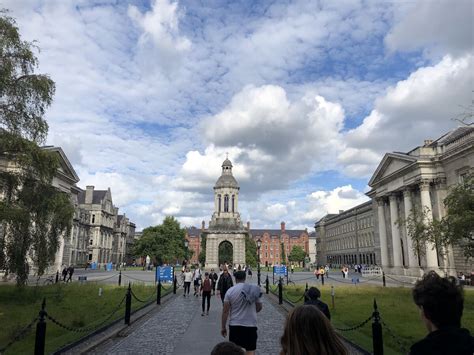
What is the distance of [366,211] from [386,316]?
76736 millimetres

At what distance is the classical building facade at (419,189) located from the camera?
36250 millimetres

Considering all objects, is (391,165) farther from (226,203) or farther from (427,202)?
(226,203)

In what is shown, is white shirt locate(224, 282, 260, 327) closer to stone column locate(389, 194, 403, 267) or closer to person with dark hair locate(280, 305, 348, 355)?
person with dark hair locate(280, 305, 348, 355)

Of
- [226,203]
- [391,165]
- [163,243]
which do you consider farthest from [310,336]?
[163,243]

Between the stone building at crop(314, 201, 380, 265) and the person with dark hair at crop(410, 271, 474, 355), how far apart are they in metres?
72.2

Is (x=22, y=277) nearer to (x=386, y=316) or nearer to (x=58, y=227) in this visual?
(x=58, y=227)

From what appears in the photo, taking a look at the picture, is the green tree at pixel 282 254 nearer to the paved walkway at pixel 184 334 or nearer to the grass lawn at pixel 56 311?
the grass lawn at pixel 56 311

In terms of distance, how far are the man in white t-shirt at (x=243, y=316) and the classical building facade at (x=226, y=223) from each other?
6530cm

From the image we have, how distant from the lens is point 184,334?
39.2 feet

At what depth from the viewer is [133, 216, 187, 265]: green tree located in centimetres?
7762

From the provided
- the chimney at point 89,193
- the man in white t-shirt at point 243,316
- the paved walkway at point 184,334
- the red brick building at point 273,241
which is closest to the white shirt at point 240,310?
the man in white t-shirt at point 243,316

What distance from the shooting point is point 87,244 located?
85.9 metres

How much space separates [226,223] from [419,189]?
43.3 m

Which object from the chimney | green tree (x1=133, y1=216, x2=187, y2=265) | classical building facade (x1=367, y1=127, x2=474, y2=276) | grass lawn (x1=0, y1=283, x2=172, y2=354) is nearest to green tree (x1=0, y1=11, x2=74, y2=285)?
grass lawn (x1=0, y1=283, x2=172, y2=354)
